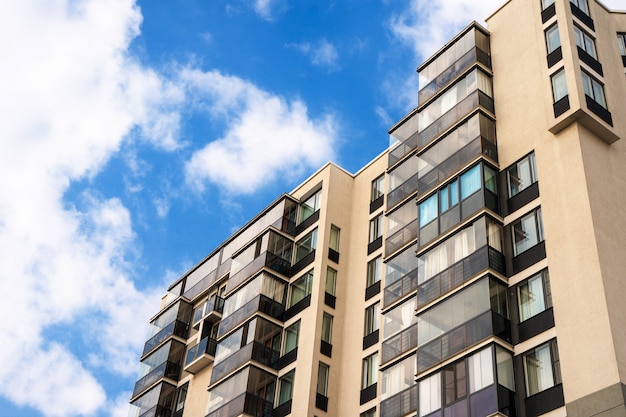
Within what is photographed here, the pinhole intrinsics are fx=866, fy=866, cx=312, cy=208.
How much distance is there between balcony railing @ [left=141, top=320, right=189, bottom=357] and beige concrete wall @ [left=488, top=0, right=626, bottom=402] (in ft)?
93.5

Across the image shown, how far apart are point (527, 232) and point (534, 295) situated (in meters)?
3.16

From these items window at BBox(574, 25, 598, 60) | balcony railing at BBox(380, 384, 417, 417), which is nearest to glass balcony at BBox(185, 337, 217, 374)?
balcony railing at BBox(380, 384, 417, 417)

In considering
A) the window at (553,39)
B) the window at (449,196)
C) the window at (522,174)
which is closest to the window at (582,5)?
the window at (553,39)

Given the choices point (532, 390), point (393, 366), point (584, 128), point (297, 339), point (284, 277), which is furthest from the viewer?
point (284, 277)

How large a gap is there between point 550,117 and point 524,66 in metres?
5.12

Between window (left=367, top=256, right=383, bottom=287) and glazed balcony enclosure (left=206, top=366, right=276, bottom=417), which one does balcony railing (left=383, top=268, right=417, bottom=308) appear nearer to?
window (left=367, top=256, right=383, bottom=287)

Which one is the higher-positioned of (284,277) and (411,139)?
(411,139)

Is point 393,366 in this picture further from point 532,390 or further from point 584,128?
point 584,128

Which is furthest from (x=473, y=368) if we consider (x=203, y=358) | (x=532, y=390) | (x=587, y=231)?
(x=203, y=358)

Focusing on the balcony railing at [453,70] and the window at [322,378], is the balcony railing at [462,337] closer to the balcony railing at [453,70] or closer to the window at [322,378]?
the window at [322,378]

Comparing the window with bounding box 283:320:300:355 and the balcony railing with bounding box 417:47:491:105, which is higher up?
the balcony railing with bounding box 417:47:491:105

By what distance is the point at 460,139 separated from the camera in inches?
1660

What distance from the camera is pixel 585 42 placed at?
4181cm

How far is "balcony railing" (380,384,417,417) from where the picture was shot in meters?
38.6
